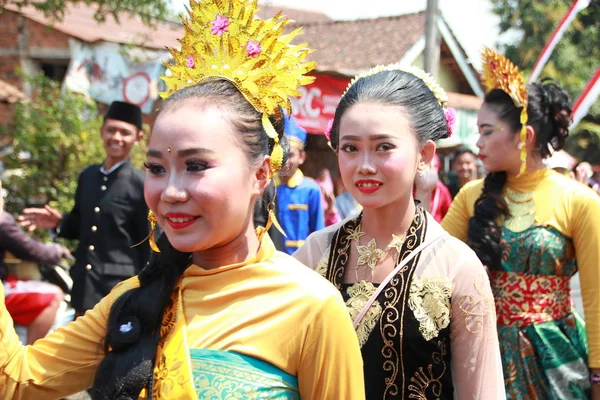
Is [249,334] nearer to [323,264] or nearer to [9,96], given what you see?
[323,264]

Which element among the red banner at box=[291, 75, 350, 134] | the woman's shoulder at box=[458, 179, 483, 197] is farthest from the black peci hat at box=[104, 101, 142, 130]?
the red banner at box=[291, 75, 350, 134]

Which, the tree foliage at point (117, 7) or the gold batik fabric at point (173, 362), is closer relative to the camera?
the gold batik fabric at point (173, 362)

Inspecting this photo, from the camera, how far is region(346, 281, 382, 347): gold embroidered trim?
2457 mm

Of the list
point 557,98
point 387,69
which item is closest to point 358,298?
point 387,69

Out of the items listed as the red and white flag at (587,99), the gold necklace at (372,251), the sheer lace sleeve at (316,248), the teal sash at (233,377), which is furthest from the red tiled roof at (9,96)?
the teal sash at (233,377)

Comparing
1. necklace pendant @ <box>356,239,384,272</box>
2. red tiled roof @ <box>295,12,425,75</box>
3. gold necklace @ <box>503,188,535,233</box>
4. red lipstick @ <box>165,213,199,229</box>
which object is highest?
red tiled roof @ <box>295,12,425,75</box>

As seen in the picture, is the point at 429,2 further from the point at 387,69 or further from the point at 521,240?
the point at 387,69

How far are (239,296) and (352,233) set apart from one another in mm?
969

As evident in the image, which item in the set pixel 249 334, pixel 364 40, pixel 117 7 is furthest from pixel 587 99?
pixel 364 40

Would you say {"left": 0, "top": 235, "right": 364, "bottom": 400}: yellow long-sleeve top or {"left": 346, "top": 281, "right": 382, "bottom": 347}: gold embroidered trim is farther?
{"left": 346, "top": 281, "right": 382, "bottom": 347}: gold embroidered trim

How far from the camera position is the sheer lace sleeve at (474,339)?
232 centimetres

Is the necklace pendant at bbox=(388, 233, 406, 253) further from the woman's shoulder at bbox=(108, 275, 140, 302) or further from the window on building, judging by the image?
the window on building

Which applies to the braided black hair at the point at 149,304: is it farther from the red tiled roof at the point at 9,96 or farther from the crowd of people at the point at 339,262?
the red tiled roof at the point at 9,96

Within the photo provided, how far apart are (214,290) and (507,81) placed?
242cm
